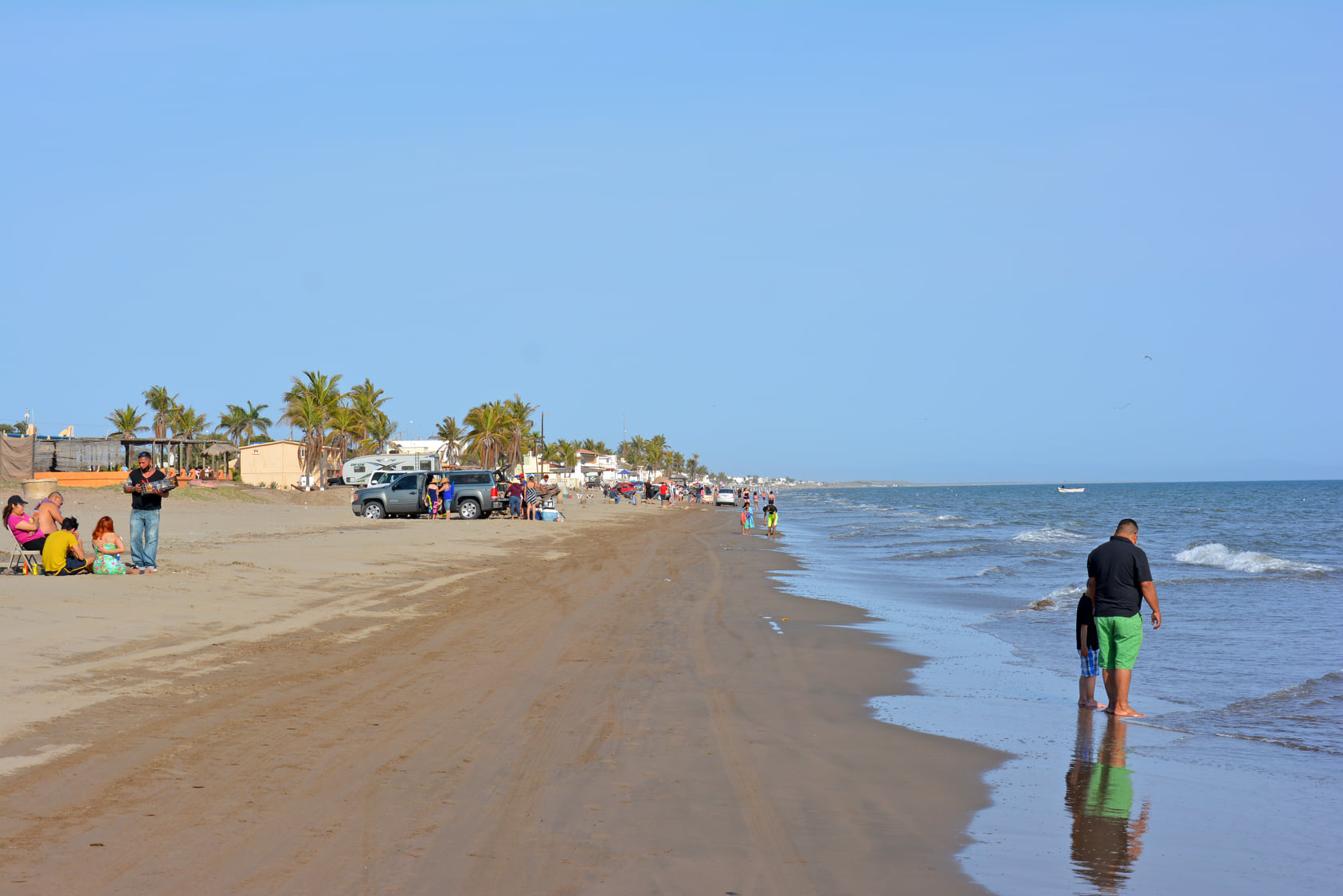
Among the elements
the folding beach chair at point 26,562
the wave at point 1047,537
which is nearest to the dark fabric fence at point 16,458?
the folding beach chair at point 26,562

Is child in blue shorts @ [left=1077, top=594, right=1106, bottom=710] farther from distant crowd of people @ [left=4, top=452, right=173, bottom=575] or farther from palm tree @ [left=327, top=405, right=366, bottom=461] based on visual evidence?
palm tree @ [left=327, top=405, right=366, bottom=461]

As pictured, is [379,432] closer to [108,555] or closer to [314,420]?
[314,420]

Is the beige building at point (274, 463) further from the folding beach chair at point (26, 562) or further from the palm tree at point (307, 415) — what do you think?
the folding beach chair at point (26, 562)

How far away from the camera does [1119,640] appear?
8508 mm

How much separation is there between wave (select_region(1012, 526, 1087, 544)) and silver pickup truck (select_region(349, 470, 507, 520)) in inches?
761

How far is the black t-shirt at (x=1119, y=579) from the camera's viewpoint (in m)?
8.47

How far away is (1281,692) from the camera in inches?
389

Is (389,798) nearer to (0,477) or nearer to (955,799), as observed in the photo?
(955,799)

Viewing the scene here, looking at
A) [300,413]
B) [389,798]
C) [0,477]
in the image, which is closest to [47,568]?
[389,798]

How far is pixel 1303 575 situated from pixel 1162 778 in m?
20.4

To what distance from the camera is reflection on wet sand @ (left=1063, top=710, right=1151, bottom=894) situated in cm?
498

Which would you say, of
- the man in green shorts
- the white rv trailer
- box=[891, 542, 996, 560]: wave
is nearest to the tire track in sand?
the man in green shorts

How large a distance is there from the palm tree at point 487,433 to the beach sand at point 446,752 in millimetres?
76096

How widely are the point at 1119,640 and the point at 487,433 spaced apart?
84.3 m
